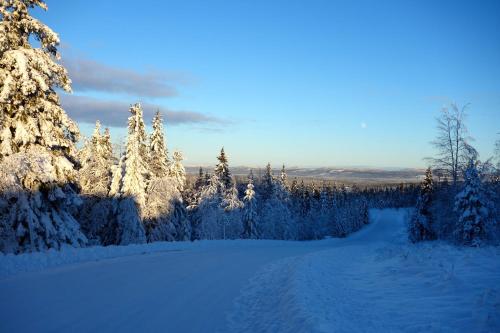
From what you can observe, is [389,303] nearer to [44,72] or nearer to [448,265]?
[448,265]

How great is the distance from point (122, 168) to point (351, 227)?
7605 centimetres

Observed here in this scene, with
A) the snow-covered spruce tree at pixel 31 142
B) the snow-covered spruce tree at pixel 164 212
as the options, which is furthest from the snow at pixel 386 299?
the snow-covered spruce tree at pixel 164 212

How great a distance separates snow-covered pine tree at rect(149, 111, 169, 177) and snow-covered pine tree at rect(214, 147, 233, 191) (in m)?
15.6

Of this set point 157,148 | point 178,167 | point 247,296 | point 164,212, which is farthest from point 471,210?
point 178,167

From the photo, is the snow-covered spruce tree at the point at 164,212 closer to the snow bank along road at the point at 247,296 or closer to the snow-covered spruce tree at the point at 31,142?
the snow-covered spruce tree at the point at 31,142

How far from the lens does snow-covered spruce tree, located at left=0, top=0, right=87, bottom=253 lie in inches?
579

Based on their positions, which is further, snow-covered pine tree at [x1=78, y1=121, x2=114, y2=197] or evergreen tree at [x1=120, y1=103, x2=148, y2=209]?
snow-covered pine tree at [x1=78, y1=121, x2=114, y2=197]

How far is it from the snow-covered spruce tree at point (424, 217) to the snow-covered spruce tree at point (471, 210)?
60.0 ft

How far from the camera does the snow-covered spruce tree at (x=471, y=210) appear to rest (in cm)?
2538

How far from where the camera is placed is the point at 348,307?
325 inches

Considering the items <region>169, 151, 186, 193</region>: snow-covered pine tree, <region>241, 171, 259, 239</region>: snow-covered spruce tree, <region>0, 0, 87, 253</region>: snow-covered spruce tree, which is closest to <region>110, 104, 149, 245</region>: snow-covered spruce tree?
<region>169, 151, 186, 193</region>: snow-covered pine tree

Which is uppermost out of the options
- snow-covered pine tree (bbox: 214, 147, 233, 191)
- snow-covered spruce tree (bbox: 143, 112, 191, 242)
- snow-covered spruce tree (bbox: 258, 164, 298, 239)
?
snow-covered pine tree (bbox: 214, 147, 233, 191)

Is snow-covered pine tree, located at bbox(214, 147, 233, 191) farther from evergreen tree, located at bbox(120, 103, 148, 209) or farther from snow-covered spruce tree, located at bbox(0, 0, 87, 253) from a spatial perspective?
snow-covered spruce tree, located at bbox(0, 0, 87, 253)

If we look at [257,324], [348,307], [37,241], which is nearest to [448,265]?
[348,307]
